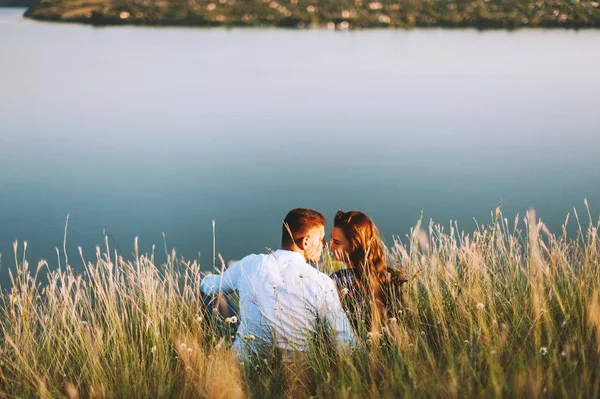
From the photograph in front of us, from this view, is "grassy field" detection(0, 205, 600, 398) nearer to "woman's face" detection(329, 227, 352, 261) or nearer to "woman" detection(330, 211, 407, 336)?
"woman" detection(330, 211, 407, 336)

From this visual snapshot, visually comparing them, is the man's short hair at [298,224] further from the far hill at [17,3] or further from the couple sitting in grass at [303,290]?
the far hill at [17,3]

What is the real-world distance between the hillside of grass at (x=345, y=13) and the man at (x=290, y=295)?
819 inches

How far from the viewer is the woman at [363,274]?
12.0 feet

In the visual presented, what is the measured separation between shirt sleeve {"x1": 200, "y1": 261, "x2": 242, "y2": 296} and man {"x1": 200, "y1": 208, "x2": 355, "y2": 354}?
0.08 m

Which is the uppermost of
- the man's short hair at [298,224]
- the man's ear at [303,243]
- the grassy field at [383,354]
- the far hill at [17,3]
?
the far hill at [17,3]

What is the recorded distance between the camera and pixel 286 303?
3.40m

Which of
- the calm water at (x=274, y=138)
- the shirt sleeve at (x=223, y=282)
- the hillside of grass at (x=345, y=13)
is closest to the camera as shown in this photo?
the shirt sleeve at (x=223, y=282)

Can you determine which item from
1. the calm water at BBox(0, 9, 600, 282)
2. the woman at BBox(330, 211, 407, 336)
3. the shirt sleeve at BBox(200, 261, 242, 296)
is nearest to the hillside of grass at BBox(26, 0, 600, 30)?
the calm water at BBox(0, 9, 600, 282)

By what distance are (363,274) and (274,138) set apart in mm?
7423

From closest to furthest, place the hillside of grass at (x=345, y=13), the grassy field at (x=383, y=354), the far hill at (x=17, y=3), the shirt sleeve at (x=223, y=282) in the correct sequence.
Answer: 1. the grassy field at (x=383, y=354)
2. the shirt sleeve at (x=223, y=282)
3. the hillside of grass at (x=345, y=13)
4. the far hill at (x=17, y=3)

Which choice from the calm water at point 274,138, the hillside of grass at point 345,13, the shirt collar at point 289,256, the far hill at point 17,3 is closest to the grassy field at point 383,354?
the shirt collar at point 289,256

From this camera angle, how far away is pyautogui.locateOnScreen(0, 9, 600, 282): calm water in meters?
8.01

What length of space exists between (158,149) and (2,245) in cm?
361

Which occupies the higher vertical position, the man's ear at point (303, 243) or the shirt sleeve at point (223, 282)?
the man's ear at point (303, 243)
